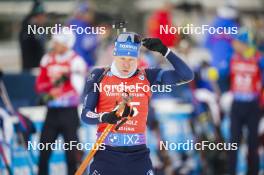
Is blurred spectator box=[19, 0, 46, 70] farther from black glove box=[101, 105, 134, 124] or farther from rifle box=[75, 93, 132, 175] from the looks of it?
black glove box=[101, 105, 134, 124]

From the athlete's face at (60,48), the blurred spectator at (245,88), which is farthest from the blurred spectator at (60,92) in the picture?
the blurred spectator at (245,88)

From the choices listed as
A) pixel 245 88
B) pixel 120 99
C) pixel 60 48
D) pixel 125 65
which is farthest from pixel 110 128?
pixel 245 88

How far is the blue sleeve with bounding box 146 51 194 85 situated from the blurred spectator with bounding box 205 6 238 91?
3713 millimetres

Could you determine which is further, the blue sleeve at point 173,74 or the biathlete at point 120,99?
the blue sleeve at point 173,74

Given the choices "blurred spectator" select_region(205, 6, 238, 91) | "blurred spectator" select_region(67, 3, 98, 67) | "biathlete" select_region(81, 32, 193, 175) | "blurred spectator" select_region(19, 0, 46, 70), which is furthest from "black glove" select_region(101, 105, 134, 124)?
"blurred spectator" select_region(67, 3, 98, 67)

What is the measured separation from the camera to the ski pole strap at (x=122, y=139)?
7328 mm

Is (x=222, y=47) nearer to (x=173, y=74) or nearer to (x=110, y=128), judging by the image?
(x=173, y=74)

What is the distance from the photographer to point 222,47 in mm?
11633

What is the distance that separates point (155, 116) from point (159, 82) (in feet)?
11.3

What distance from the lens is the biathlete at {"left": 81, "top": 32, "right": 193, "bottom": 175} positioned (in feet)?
23.9

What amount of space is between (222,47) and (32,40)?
2560 millimetres

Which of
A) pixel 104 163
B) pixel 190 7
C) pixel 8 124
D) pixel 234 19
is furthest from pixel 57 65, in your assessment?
pixel 190 7

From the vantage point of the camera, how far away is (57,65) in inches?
380

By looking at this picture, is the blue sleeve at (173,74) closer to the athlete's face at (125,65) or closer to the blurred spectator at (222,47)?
the athlete's face at (125,65)
